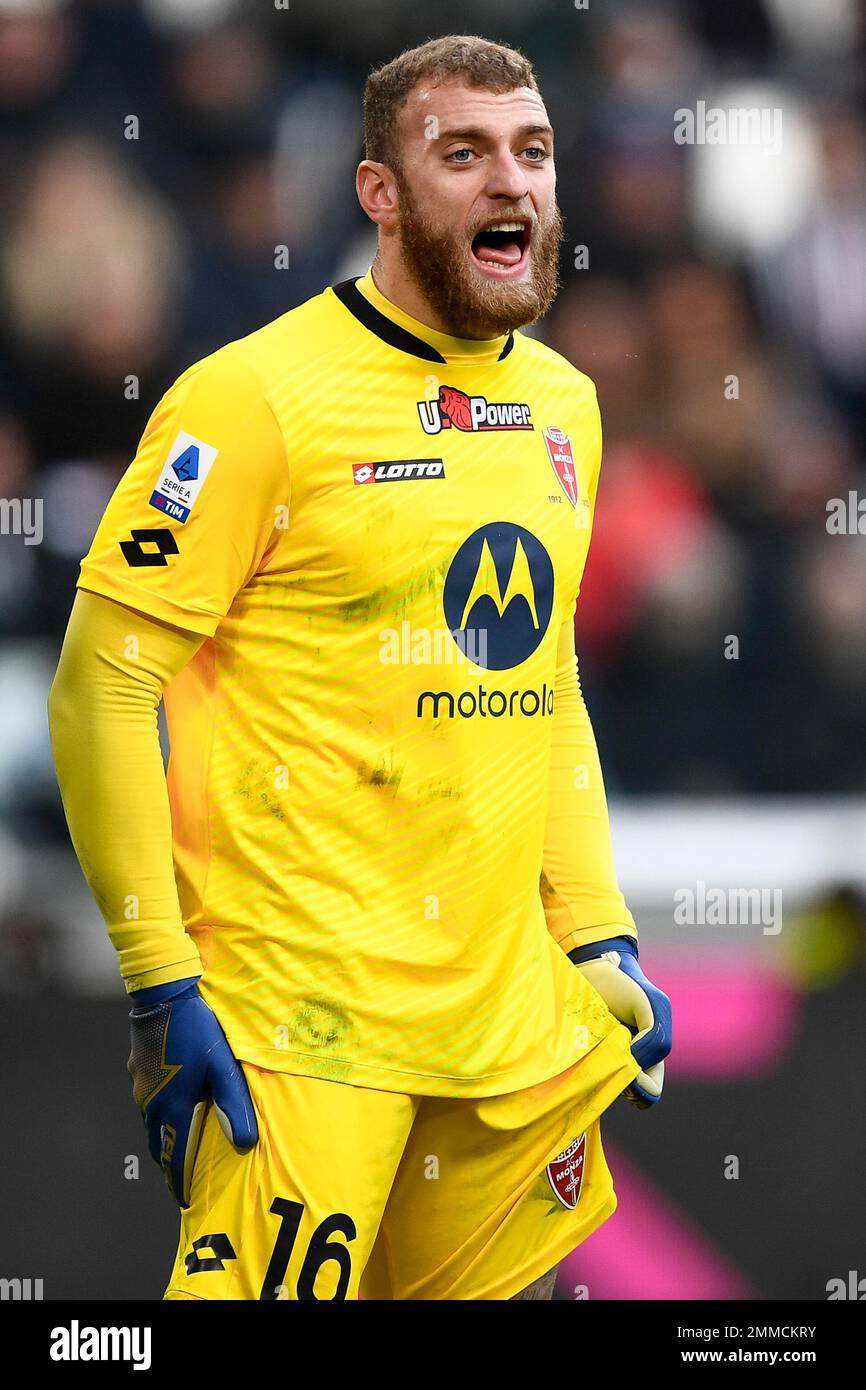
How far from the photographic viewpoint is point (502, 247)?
2.05 meters

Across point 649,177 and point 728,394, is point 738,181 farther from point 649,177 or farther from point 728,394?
point 728,394

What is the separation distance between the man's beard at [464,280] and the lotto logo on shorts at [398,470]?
0.17 meters

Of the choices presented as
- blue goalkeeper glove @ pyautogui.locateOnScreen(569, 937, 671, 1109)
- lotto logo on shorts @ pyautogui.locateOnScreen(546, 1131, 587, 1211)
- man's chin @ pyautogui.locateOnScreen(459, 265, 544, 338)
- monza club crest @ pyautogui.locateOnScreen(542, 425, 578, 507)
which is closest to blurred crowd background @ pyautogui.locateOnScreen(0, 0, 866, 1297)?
blue goalkeeper glove @ pyautogui.locateOnScreen(569, 937, 671, 1109)

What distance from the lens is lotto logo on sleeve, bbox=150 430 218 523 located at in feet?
6.14

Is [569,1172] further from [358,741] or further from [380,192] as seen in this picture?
[380,192]

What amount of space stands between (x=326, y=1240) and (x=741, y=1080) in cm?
241

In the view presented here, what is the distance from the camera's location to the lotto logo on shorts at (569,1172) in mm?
2111

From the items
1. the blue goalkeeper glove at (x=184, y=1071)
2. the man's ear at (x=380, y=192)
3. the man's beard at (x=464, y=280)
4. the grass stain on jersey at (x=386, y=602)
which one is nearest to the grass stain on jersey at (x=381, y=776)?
the grass stain on jersey at (x=386, y=602)

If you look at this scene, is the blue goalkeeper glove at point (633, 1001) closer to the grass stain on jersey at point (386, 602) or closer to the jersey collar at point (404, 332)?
the grass stain on jersey at point (386, 602)

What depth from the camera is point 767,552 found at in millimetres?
4840

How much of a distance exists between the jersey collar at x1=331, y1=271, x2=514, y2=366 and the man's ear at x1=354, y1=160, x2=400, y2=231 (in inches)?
2.9

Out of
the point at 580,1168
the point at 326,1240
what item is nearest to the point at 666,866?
the point at 580,1168

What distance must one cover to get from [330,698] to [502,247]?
1.81 ft

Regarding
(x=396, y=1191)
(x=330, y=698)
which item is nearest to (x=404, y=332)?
(x=330, y=698)
